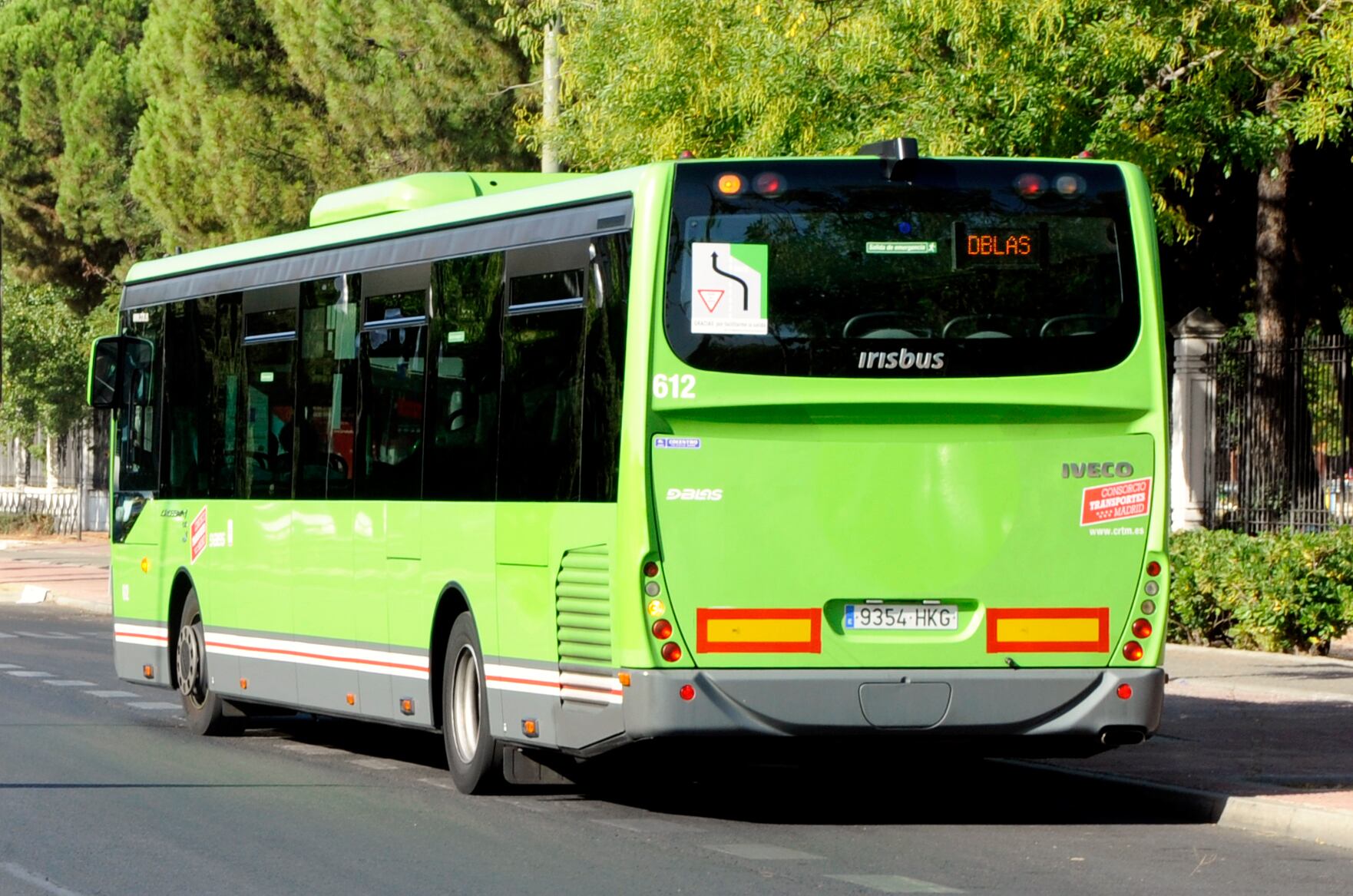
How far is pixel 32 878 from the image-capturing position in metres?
9.19

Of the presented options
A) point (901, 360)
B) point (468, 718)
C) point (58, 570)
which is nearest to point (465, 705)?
point (468, 718)

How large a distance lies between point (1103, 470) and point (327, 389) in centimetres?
498

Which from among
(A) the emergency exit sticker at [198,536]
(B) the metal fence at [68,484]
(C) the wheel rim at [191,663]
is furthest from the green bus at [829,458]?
(B) the metal fence at [68,484]

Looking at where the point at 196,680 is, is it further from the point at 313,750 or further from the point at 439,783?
the point at 439,783

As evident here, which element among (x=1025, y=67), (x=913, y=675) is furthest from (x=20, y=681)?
(x=913, y=675)

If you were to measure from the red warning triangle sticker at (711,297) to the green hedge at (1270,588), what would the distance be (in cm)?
1043

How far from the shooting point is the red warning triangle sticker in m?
10.6

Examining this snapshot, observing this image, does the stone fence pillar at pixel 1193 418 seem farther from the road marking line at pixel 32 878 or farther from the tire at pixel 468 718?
the road marking line at pixel 32 878

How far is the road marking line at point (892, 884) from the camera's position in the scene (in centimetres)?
907

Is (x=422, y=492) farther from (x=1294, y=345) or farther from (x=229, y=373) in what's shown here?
(x=1294, y=345)

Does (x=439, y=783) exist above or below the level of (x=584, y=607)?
below

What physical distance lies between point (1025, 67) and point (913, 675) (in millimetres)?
7357

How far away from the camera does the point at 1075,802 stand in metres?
12.2

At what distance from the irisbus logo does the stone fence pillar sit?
495 inches
